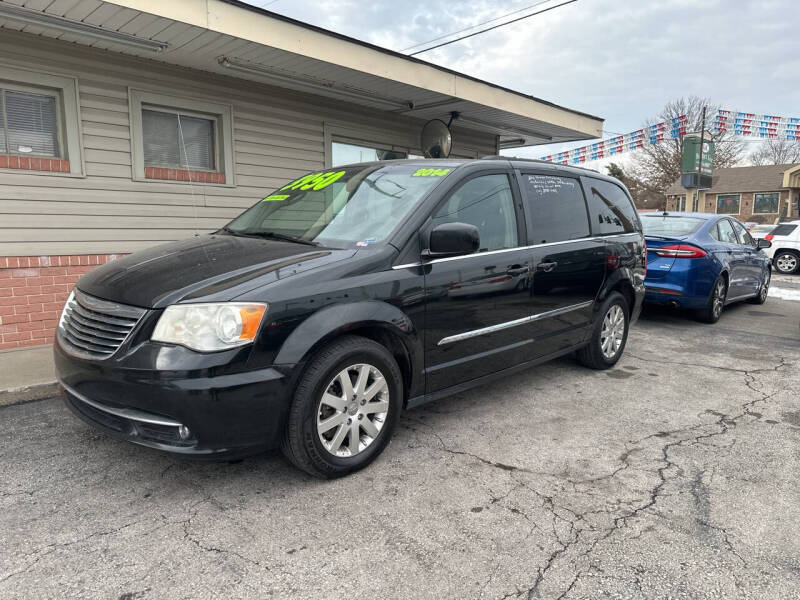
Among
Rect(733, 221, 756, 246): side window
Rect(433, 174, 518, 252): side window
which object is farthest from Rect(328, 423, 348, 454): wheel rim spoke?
Rect(733, 221, 756, 246): side window

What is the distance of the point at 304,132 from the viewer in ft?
24.5

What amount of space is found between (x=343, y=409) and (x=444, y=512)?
2.37 ft

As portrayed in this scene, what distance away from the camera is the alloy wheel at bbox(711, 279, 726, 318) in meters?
7.34

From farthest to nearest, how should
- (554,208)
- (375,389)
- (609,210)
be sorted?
(609,210) → (554,208) → (375,389)

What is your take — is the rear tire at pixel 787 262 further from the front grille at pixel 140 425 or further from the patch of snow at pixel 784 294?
the front grille at pixel 140 425

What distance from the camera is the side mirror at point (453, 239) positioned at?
315 cm

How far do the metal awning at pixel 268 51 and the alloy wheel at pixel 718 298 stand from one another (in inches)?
146

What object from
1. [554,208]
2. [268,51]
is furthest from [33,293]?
[554,208]

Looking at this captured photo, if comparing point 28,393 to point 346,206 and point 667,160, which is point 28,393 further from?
point 667,160

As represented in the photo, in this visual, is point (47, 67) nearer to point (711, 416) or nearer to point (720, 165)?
point (711, 416)

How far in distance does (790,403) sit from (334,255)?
12.7ft

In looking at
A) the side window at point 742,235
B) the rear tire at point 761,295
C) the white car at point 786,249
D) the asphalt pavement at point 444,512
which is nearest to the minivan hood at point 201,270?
the asphalt pavement at point 444,512

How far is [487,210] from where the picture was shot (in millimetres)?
3783

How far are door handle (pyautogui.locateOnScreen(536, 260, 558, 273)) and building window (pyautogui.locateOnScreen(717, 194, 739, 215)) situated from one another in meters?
41.8
